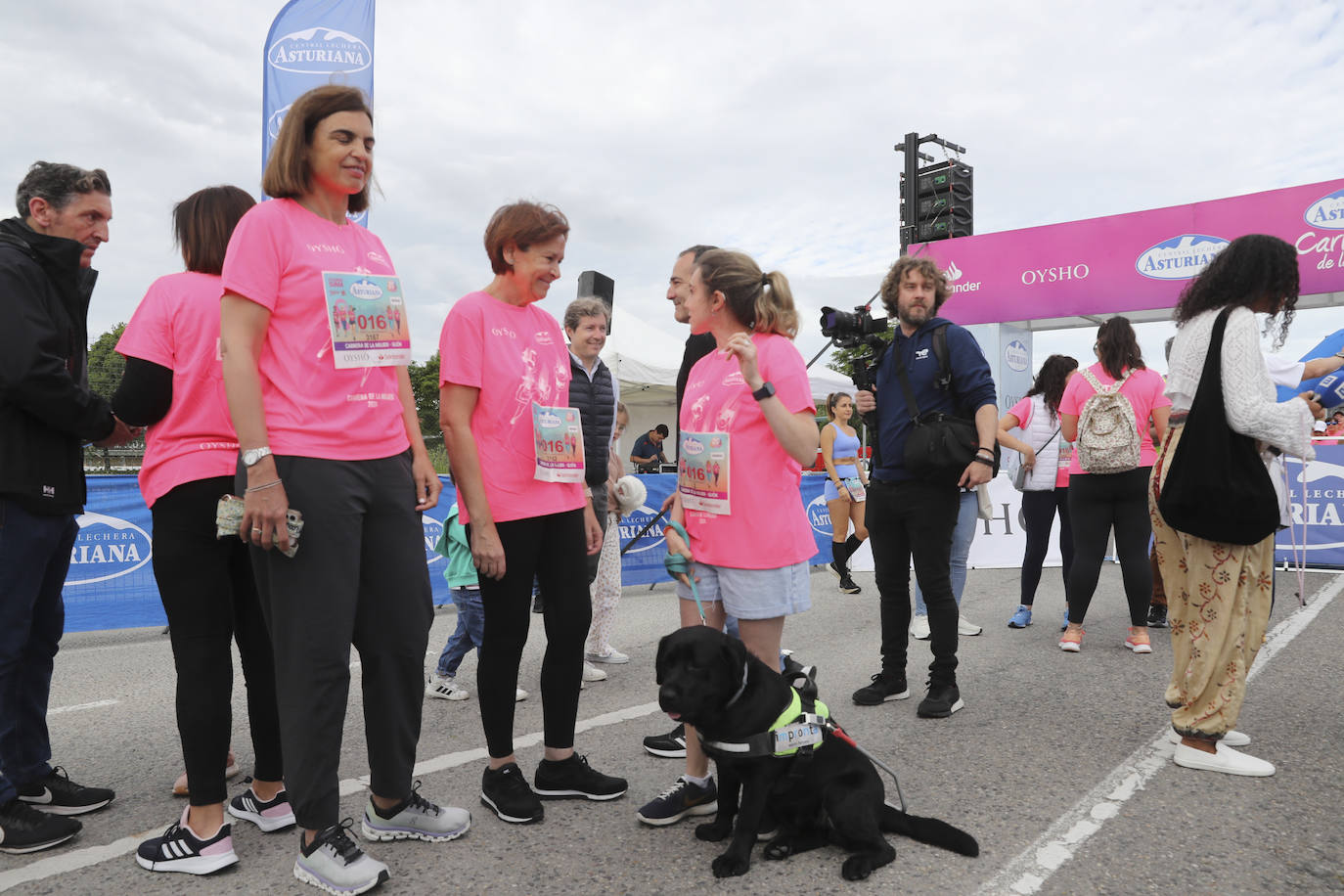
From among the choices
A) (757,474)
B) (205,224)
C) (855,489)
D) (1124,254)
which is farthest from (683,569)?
(1124,254)

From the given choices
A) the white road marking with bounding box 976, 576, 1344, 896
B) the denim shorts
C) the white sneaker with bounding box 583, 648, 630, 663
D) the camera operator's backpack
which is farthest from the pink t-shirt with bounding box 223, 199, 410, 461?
the camera operator's backpack

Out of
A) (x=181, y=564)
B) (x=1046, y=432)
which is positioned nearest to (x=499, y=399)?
(x=181, y=564)

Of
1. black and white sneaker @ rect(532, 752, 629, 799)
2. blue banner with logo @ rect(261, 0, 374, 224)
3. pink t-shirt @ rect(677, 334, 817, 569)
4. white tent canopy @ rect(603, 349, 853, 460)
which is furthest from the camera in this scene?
white tent canopy @ rect(603, 349, 853, 460)

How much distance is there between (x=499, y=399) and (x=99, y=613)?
5063 millimetres

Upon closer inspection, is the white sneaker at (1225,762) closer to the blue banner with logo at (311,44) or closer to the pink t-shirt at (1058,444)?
the pink t-shirt at (1058,444)

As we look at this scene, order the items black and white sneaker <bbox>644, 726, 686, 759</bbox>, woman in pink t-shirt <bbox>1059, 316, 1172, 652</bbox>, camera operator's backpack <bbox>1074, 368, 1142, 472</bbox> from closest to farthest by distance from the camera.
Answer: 1. black and white sneaker <bbox>644, 726, 686, 759</bbox>
2. camera operator's backpack <bbox>1074, 368, 1142, 472</bbox>
3. woman in pink t-shirt <bbox>1059, 316, 1172, 652</bbox>

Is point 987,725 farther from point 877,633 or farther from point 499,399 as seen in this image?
point 499,399

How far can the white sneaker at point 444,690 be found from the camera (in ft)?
14.3

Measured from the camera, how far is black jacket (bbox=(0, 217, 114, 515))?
254 cm

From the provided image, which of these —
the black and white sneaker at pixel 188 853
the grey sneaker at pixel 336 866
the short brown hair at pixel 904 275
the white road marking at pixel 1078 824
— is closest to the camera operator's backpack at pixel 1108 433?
the short brown hair at pixel 904 275

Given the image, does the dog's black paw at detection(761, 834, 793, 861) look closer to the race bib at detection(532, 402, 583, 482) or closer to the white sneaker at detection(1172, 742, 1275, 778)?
the race bib at detection(532, 402, 583, 482)

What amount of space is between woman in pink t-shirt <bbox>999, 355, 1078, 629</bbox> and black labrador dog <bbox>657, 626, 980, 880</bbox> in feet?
13.1

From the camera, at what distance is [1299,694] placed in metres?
4.09

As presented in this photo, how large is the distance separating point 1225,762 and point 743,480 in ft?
7.01
